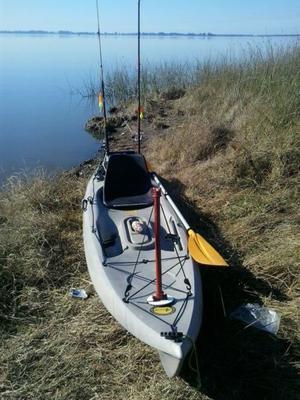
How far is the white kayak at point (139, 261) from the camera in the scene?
3.05 metres

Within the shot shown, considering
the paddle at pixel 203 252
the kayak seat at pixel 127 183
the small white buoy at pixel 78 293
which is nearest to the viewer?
the paddle at pixel 203 252

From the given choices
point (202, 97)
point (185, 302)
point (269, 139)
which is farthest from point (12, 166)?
point (185, 302)

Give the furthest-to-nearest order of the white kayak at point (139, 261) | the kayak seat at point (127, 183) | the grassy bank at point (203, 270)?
1. the kayak seat at point (127, 183)
2. the grassy bank at point (203, 270)
3. the white kayak at point (139, 261)

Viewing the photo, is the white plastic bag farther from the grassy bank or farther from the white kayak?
the white kayak

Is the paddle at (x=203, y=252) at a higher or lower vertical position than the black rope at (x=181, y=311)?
higher

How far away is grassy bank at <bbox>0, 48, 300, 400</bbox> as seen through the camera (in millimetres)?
3213

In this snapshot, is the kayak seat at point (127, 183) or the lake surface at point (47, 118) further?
the lake surface at point (47, 118)

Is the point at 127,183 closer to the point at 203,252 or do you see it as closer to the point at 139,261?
the point at 139,261

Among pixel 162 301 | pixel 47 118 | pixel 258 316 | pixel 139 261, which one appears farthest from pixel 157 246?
pixel 47 118

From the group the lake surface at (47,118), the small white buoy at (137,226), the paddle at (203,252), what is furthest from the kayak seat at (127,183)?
the lake surface at (47,118)

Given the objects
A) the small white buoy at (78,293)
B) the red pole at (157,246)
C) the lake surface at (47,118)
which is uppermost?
the red pole at (157,246)

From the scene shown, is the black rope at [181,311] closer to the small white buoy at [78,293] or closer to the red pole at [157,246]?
the red pole at [157,246]

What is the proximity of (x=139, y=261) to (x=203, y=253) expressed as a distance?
600 mm

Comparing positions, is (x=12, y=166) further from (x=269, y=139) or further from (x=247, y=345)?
(x=247, y=345)
